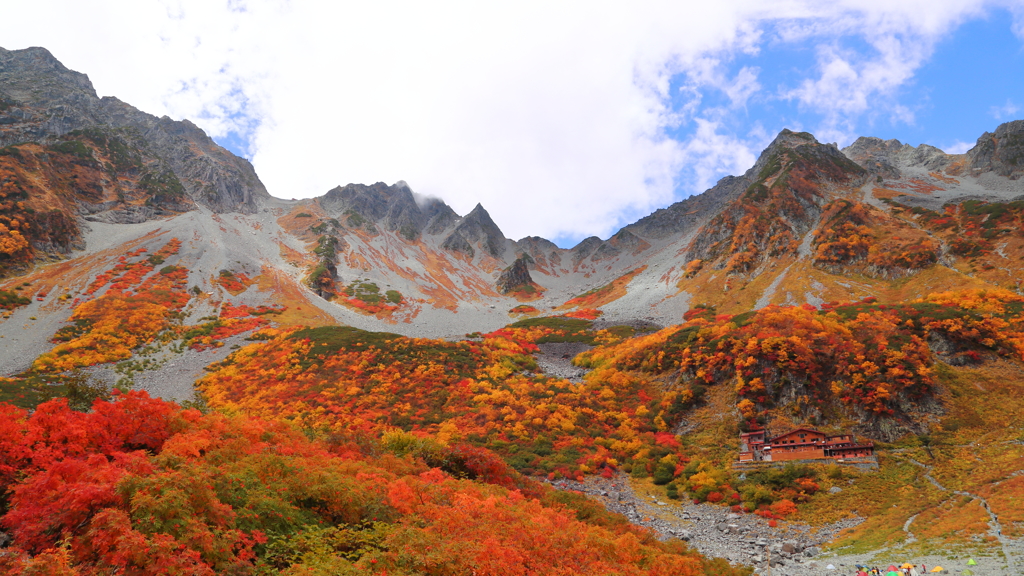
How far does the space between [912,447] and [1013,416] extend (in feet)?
25.9

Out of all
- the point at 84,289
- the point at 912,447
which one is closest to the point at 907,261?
the point at 912,447

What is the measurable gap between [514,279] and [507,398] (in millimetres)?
131783

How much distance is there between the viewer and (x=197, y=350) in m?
58.9

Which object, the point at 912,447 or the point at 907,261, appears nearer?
the point at 912,447

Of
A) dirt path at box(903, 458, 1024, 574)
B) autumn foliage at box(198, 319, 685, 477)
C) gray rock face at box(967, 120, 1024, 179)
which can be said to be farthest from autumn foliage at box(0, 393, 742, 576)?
gray rock face at box(967, 120, 1024, 179)

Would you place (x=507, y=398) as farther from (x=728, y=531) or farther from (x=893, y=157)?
(x=893, y=157)

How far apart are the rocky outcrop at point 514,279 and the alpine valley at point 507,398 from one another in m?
49.5

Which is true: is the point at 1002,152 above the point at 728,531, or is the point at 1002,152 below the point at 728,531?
above

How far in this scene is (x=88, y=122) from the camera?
140 metres

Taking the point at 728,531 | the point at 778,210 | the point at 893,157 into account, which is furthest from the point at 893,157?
the point at 728,531

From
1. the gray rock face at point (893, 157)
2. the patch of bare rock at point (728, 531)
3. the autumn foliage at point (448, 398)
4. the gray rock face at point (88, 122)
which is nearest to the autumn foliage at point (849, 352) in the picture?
the autumn foliage at point (448, 398)

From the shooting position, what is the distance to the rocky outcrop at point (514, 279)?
571 feet

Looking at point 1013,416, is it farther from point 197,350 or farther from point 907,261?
point 197,350

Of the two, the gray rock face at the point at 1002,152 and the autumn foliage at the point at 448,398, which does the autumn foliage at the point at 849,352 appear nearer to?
the autumn foliage at the point at 448,398
